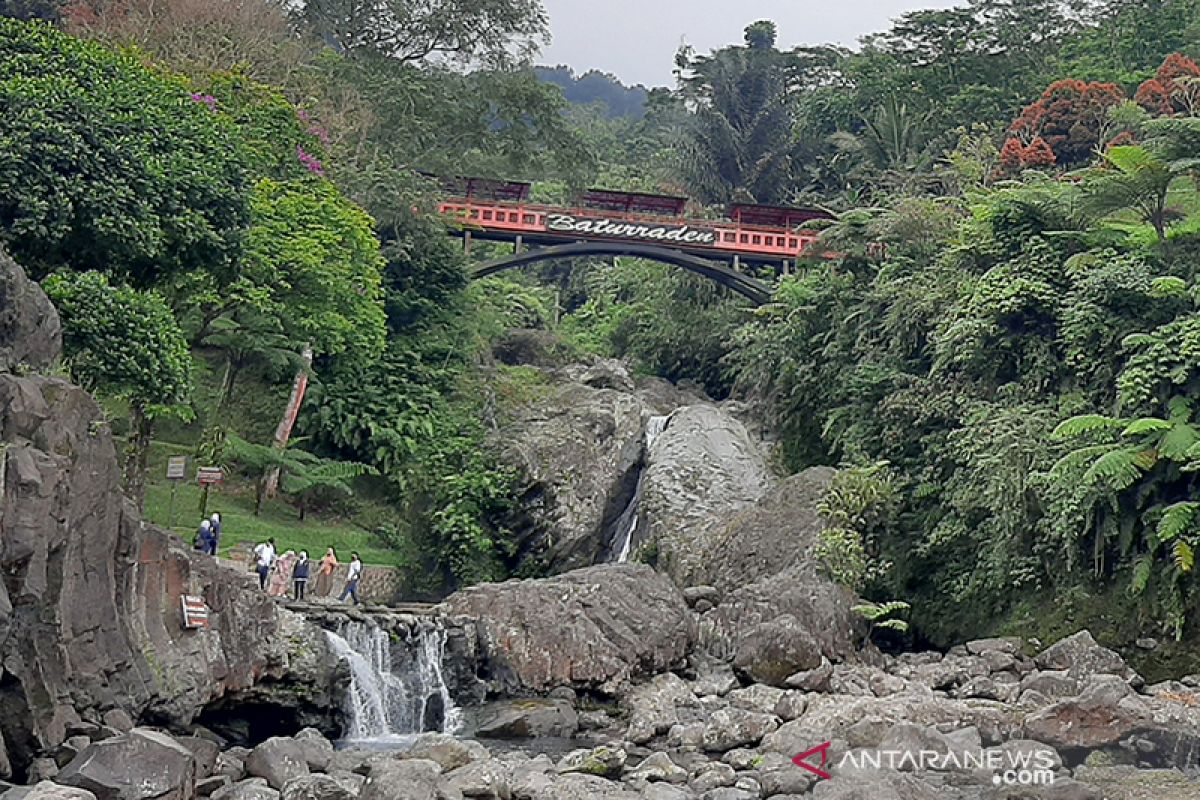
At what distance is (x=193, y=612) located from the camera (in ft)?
42.8

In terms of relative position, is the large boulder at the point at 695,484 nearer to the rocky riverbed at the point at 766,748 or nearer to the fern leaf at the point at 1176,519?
the rocky riverbed at the point at 766,748

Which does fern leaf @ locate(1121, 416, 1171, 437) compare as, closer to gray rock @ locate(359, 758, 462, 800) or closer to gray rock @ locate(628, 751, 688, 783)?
gray rock @ locate(628, 751, 688, 783)

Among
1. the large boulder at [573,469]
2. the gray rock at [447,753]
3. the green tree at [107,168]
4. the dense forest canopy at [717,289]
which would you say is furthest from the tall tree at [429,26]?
the gray rock at [447,753]

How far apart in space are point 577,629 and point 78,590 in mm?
7839

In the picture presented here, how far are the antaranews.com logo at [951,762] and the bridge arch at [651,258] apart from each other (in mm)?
20738

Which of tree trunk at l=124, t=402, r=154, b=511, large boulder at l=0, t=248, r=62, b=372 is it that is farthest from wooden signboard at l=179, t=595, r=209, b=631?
tree trunk at l=124, t=402, r=154, b=511

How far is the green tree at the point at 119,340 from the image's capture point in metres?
15.6

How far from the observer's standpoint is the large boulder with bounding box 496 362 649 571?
25078 millimetres

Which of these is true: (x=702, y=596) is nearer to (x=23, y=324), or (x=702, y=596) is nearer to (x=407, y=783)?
(x=407, y=783)

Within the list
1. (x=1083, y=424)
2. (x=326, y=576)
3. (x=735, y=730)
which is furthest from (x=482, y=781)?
(x=326, y=576)

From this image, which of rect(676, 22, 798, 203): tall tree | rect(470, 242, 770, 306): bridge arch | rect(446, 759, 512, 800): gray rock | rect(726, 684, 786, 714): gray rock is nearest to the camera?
rect(446, 759, 512, 800): gray rock

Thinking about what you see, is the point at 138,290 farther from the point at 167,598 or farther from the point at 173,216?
the point at 167,598

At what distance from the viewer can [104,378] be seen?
641 inches

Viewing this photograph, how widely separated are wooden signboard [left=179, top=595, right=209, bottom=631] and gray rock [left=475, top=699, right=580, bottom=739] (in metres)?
4.00
